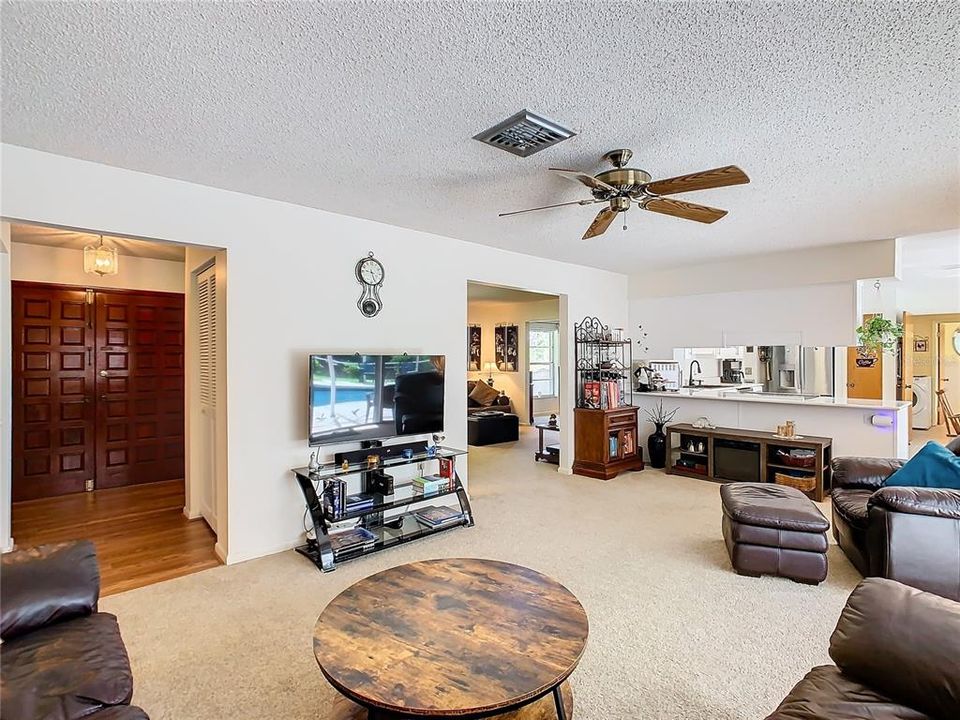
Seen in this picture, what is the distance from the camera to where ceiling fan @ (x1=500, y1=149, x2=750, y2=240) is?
2.42 m

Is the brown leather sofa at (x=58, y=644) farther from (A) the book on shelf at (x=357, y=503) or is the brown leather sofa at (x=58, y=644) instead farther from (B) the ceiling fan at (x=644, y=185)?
(B) the ceiling fan at (x=644, y=185)

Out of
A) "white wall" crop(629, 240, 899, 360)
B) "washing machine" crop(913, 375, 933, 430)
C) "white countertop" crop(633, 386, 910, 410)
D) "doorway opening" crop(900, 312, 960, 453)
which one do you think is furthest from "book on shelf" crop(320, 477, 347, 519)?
"washing machine" crop(913, 375, 933, 430)

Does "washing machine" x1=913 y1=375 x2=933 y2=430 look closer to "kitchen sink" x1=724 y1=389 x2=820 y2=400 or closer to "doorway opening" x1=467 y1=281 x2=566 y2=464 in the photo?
"kitchen sink" x1=724 y1=389 x2=820 y2=400

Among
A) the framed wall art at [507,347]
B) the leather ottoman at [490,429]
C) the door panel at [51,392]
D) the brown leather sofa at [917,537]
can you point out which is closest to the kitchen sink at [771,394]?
the brown leather sofa at [917,537]

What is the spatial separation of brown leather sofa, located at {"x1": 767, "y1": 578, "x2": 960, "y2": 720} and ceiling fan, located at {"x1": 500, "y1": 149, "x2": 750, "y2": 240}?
179cm

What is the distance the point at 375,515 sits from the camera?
380cm

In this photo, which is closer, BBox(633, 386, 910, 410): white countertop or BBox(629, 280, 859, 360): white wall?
BBox(633, 386, 910, 410): white countertop

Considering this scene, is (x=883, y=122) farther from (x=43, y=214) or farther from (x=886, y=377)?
(x=886, y=377)

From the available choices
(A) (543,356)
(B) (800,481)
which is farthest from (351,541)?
(A) (543,356)

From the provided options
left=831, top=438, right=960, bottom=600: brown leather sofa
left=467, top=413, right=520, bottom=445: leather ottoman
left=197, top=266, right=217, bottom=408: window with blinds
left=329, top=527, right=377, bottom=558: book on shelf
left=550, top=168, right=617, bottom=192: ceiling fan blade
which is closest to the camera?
left=550, top=168, right=617, bottom=192: ceiling fan blade

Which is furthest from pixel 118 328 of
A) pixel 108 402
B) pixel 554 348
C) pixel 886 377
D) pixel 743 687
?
pixel 886 377

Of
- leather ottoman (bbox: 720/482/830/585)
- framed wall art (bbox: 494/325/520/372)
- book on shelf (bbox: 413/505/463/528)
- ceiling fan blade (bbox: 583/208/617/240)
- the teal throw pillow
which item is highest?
ceiling fan blade (bbox: 583/208/617/240)

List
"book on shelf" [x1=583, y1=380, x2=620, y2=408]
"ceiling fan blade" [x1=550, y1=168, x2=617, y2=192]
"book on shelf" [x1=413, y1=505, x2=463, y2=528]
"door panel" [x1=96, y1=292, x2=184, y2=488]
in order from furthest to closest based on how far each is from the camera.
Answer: "book on shelf" [x1=583, y1=380, x2=620, y2=408] < "door panel" [x1=96, y1=292, x2=184, y2=488] < "book on shelf" [x1=413, y1=505, x2=463, y2=528] < "ceiling fan blade" [x1=550, y1=168, x2=617, y2=192]

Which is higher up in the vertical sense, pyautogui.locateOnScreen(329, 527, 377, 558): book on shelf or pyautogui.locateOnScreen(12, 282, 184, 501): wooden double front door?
pyautogui.locateOnScreen(12, 282, 184, 501): wooden double front door
